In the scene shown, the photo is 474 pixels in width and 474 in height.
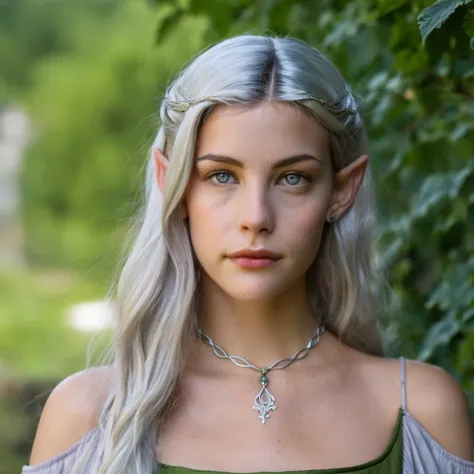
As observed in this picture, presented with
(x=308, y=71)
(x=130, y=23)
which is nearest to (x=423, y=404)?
(x=308, y=71)

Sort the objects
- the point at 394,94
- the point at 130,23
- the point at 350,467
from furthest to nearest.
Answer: the point at 130,23 < the point at 394,94 < the point at 350,467

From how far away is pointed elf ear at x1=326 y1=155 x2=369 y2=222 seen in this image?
2350mm

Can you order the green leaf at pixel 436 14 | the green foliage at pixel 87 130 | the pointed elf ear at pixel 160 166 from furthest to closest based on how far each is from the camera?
the green foliage at pixel 87 130 → the pointed elf ear at pixel 160 166 → the green leaf at pixel 436 14

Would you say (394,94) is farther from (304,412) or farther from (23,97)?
(23,97)

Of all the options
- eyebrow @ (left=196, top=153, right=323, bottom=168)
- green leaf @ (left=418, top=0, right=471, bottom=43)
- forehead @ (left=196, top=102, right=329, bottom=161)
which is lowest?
eyebrow @ (left=196, top=153, right=323, bottom=168)

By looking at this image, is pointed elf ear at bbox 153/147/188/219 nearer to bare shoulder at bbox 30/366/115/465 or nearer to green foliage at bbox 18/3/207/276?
bare shoulder at bbox 30/366/115/465

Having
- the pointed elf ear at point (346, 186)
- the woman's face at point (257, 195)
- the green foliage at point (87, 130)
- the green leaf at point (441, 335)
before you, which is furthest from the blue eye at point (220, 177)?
the green foliage at point (87, 130)

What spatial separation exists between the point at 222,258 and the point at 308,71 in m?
0.42

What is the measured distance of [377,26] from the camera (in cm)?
288

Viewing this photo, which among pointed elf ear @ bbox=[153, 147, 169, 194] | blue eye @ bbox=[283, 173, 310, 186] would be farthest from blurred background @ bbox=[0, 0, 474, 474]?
blue eye @ bbox=[283, 173, 310, 186]

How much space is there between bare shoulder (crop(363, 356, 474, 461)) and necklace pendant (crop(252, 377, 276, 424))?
240 mm

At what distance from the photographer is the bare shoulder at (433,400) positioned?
232 cm

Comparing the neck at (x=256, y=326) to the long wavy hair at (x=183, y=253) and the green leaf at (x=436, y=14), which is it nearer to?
the long wavy hair at (x=183, y=253)

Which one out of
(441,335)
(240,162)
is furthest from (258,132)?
(441,335)
